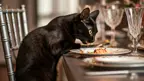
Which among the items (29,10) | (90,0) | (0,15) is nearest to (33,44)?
(0,15)

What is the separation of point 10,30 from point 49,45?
345mm

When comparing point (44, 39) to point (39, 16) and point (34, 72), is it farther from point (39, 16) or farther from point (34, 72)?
point (39, 16)

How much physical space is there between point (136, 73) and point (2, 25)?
24.3 inches

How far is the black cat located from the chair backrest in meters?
0.05

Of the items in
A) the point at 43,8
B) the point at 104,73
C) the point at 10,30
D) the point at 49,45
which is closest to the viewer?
the point at 104,73

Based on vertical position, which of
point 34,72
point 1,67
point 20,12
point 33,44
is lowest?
point 1,67

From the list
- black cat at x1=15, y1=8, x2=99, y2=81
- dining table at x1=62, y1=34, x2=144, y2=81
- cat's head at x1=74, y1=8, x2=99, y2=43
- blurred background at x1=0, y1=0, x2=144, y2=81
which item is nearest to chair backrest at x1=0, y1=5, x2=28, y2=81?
black cat at x1=15, y1=8, x2=99, y2=81

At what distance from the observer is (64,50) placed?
3.71 feet

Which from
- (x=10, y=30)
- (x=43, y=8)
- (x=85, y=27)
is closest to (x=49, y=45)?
(x=85, y=27)

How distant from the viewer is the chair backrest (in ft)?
3.64

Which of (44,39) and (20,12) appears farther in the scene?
(20,12)

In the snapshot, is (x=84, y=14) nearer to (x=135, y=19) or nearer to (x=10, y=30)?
(x=135, y=19)

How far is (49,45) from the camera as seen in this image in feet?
3.59

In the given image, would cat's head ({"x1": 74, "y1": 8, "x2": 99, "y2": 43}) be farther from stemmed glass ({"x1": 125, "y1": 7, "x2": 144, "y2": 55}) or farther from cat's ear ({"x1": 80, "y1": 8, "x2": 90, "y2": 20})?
stemmed glass ({"x1": 125, "y1": 7, "x2": 144, "y2": 55})
